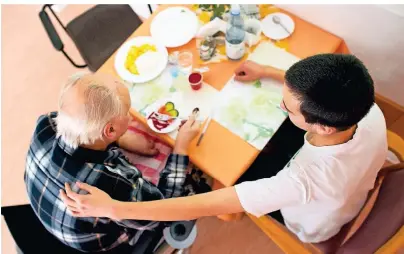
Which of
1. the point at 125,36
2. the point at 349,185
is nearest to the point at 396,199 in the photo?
the point at 349,185

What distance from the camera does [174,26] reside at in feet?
6.35

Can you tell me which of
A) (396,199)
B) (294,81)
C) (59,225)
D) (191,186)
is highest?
(294,81)

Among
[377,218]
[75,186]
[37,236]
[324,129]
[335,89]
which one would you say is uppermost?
[335,89]

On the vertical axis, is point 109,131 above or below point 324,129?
below

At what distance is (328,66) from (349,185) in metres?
0.40

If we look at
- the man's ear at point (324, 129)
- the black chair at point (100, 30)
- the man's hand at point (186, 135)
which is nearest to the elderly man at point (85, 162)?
the man's hand at point (186, 135)

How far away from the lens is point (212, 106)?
1.73 metres

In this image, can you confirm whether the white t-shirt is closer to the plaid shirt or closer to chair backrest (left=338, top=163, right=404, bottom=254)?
chair backrest (left=338, top=163, right=404, bottom=254)

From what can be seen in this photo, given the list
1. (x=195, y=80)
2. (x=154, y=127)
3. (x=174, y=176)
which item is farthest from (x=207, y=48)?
(x=174, y=176)

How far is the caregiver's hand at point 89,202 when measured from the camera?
4.43ft

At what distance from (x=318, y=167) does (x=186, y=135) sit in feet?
1.82

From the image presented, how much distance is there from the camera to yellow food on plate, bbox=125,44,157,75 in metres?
1.86

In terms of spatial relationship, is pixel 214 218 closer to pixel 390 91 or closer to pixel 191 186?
pixel 191 186

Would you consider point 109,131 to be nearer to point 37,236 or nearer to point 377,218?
point 37,236
